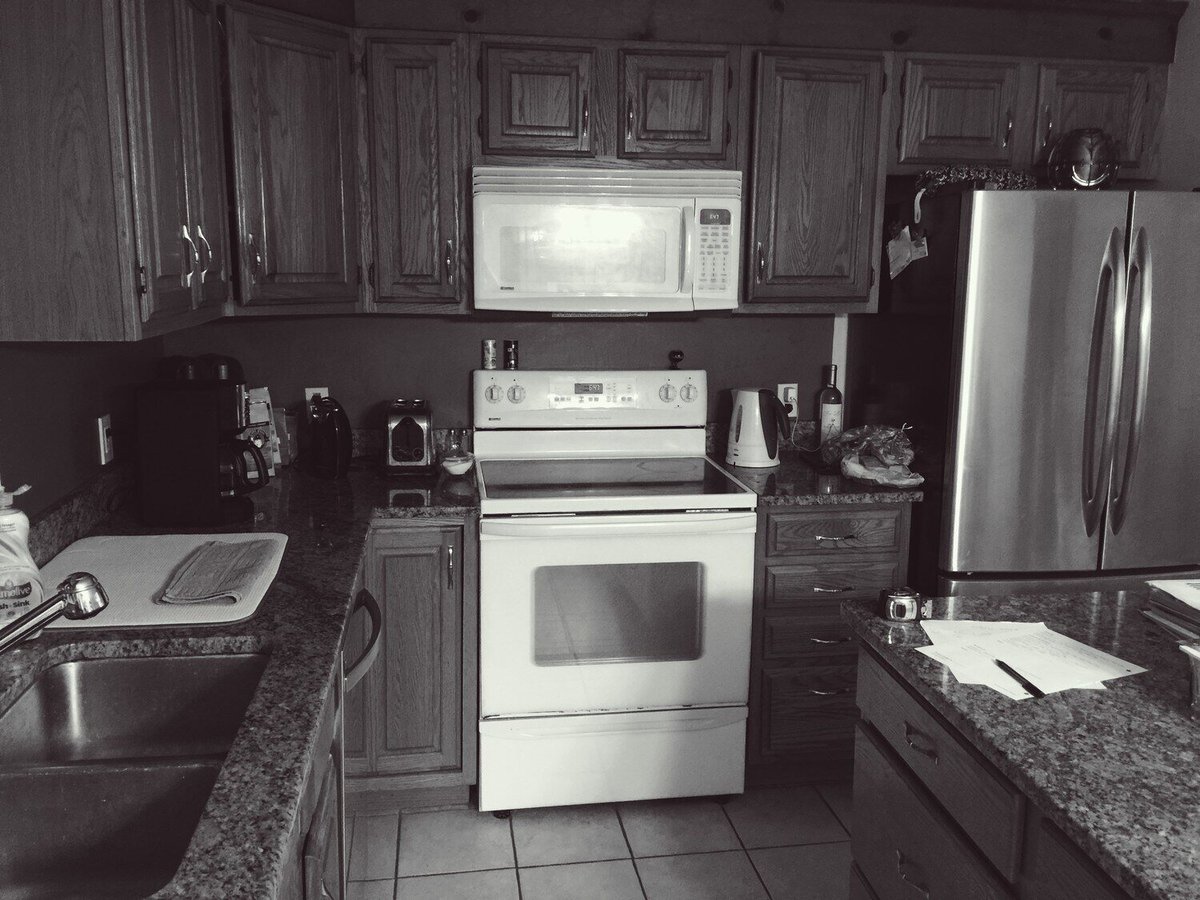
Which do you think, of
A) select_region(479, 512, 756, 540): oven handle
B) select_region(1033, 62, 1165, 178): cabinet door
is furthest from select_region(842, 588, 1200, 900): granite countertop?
select_region(1033, 62, 1165, 178): cabinet door

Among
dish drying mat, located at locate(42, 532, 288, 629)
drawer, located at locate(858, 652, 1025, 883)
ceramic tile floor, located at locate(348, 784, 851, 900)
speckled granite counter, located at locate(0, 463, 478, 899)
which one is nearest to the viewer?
speckled granite counter, located at locate(0, 463, 478, 899)

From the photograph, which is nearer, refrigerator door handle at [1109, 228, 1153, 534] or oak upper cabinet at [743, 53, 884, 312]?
refrigerator door handle at [1109, 228, 1153, 534]

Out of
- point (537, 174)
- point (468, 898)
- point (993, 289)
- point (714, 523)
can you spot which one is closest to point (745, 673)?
point (714, 523)

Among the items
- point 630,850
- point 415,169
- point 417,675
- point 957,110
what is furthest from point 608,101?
point 630,850

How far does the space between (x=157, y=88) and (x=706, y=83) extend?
1504 mm

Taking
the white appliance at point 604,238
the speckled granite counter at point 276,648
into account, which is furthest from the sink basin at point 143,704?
the white appliance at point 604,238

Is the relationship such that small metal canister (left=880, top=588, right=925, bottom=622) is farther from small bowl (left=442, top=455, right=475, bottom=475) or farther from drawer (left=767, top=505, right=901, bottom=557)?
small bowl (left=442, top=455, right=475, bottom=475)

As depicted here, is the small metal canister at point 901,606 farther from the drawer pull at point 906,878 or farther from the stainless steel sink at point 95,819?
the stainless steel sink at point 95,819

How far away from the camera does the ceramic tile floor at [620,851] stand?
2398 millimetres

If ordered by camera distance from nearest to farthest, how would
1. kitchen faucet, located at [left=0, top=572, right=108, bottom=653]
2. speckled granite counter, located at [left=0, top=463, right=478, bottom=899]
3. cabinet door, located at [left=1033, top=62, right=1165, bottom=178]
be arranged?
speckled granite counter, located at [left=0, top=463, right=478, bottom=899]
kitchen faucet, located at [left=0, top=572, right=108, bottom=653]
cabinet door, located at [left=1033, top=62, right=1165, bottom=178]

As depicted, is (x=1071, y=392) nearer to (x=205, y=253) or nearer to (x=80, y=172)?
(x=205, y=253)

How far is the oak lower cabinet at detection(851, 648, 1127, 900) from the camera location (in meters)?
1.16

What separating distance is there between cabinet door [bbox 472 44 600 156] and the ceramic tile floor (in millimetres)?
1818

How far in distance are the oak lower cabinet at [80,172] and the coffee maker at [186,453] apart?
528mm
